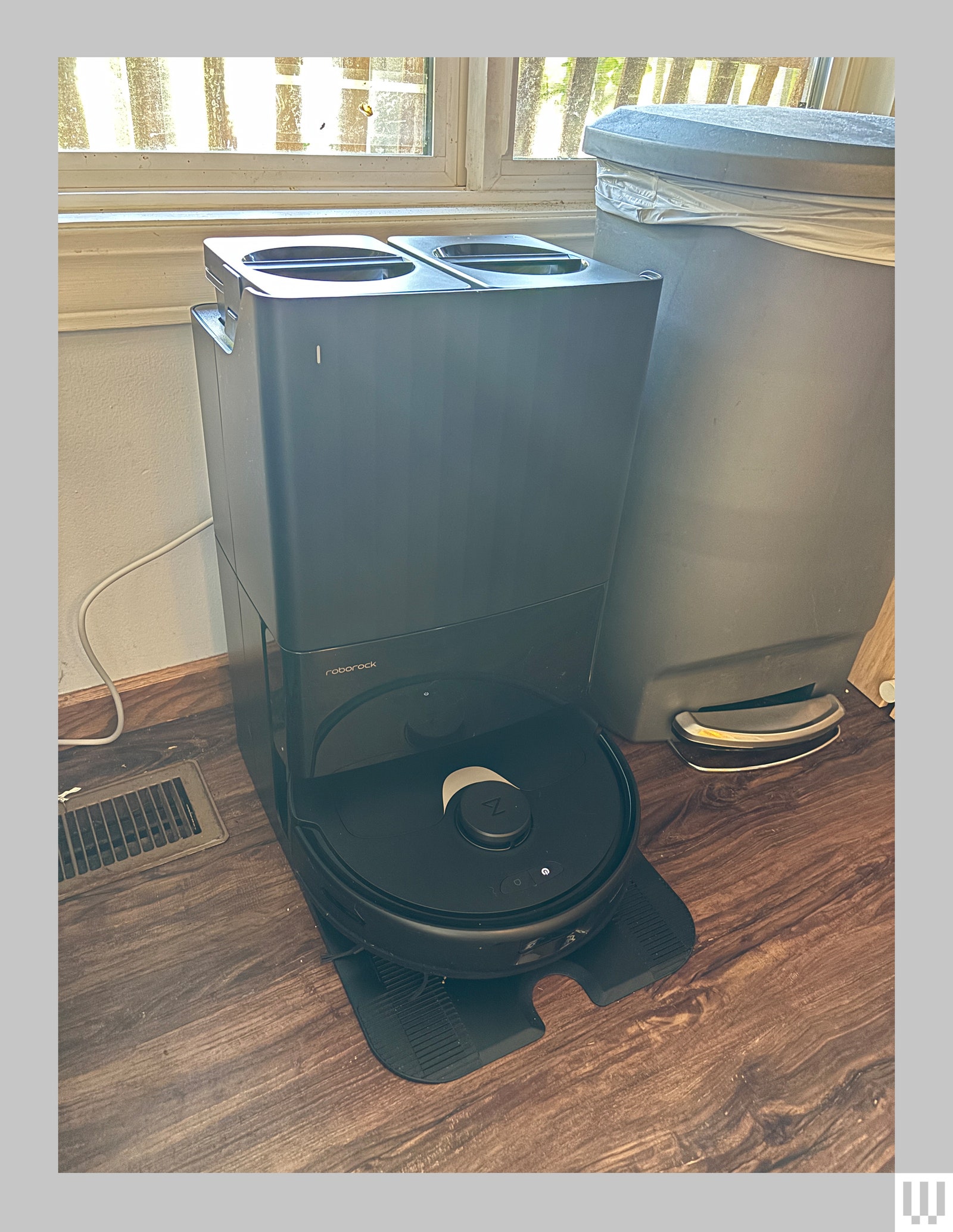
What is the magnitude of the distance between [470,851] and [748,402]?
19.7 inches

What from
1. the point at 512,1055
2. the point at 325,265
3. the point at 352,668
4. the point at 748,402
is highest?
the point at 325,265

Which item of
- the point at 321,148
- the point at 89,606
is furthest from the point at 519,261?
the point at 89,606

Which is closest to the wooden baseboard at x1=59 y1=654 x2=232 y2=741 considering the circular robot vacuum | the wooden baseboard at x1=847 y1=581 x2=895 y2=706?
the circular robot vacuum

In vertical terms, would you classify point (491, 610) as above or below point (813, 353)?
below

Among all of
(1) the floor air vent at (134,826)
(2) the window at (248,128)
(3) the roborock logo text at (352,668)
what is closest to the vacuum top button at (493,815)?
(3) the roborock logo text at (352,668)

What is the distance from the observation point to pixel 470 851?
0.71m

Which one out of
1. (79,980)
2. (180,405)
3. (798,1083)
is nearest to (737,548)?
(798,1083)

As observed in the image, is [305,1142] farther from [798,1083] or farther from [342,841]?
[798,1083]

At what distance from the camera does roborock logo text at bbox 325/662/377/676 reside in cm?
70

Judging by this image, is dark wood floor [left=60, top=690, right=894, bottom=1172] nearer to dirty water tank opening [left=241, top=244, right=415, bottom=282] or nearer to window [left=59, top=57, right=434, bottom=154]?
dirty water tank opening [left=241, top=244, right=415, bottom=282]

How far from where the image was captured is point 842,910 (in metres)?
0.84

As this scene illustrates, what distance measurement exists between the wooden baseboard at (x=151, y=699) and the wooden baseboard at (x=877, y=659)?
850 millimetres

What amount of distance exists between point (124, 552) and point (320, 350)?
49cm

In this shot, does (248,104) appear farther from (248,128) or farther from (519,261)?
(519,261)
